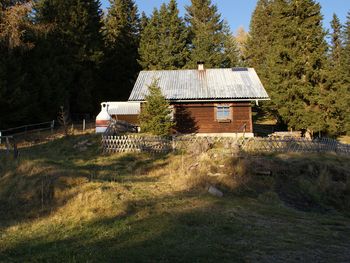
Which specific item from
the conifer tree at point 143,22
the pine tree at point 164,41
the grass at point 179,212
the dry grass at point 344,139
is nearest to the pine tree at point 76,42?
the pine tree at point 164,41

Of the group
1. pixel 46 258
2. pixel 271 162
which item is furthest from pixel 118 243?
pixel 271 162

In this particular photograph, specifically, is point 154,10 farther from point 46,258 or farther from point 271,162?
point 46,258

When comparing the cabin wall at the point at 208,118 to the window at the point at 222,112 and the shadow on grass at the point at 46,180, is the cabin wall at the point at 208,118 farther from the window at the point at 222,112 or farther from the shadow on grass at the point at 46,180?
the shadow on grass at the point at 46,180

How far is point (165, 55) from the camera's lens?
1714 inches

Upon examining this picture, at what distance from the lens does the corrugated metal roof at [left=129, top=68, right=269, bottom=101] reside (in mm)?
26906

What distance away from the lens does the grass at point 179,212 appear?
24.1ft

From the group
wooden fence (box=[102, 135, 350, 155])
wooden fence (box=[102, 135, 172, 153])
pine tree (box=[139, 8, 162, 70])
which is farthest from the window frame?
pine tree (box=[139, 8, 162, 70])

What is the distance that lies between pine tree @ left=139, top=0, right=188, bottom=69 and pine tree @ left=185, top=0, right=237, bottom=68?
1576 millimetres

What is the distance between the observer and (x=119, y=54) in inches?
1841

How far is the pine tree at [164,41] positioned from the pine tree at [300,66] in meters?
12.8

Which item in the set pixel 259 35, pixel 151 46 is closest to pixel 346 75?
pixel 259 35

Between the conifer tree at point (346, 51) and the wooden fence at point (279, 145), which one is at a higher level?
the conifer tree at point (346, 51)

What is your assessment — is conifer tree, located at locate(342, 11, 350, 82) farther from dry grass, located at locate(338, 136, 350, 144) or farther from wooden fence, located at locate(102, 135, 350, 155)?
wooden fence, located at locate(102, 135, 350, 155)

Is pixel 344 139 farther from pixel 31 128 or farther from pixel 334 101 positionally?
pixel 31 128
